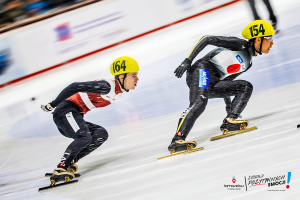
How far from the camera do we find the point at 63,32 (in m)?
8.38

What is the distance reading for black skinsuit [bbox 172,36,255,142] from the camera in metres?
3.28

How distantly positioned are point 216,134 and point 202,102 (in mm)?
453

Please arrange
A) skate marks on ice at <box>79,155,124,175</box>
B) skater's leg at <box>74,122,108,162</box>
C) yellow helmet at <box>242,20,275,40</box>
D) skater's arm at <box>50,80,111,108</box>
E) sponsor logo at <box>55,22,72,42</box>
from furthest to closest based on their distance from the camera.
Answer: sponsor logo at <box>55,22,72,42</box> < skater's leg at <box>74,122,108,162</box> < skate marks on ice at <box>79,155,124,175</box> < yellow helmet at <box>242,20,275,40</box> < skater's arm at <box>50,80,111,108</box>

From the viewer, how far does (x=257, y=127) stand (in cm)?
332

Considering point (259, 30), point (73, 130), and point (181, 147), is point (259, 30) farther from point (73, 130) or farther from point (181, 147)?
point (73, 130)

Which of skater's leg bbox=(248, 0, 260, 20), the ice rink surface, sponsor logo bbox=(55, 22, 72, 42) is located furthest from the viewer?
sponsor logo bbox=(55, 22, 72, 42)

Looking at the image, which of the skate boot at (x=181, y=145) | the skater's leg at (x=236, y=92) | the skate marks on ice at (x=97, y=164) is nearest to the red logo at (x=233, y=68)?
the skater's leg at (x=236, y=92)

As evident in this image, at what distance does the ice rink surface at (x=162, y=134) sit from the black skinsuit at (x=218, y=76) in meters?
0.30

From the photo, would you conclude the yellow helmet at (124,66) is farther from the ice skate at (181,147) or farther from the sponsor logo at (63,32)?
the sponsor logo at (63,32)

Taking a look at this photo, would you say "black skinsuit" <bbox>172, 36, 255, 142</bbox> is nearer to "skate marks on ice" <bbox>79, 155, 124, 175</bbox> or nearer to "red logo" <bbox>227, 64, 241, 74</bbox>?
"red logo" <bbox>227, 64, 241, 74</bbox>

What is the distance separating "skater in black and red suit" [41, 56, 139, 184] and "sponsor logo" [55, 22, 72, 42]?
17.4ft

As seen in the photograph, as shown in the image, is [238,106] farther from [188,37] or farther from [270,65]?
[188,37]

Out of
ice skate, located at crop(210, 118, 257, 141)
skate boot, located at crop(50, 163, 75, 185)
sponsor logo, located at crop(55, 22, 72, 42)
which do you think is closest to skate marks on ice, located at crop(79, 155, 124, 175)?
skate boot, located at crop(50, 163, 75, 185)

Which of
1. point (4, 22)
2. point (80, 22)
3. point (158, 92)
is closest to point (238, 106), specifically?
point (158, 92)
